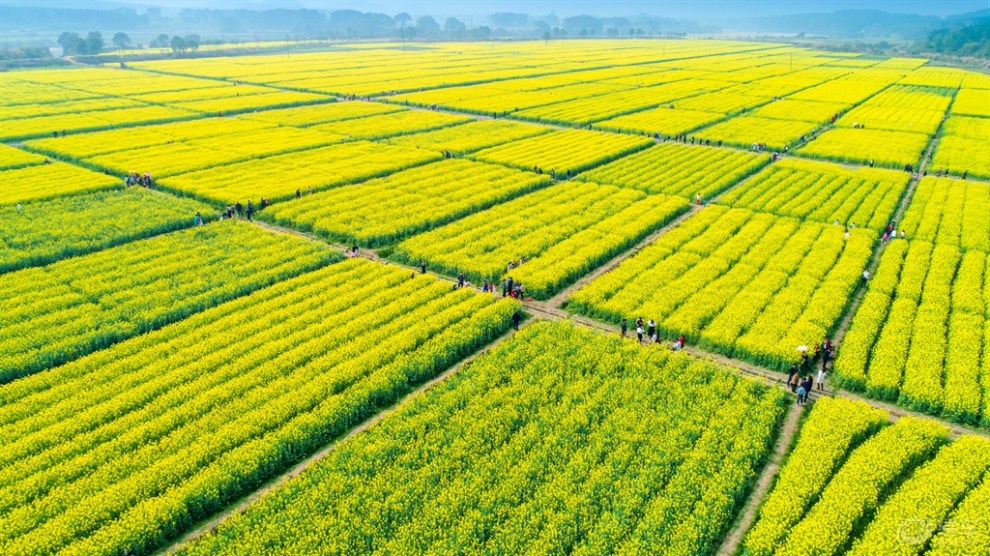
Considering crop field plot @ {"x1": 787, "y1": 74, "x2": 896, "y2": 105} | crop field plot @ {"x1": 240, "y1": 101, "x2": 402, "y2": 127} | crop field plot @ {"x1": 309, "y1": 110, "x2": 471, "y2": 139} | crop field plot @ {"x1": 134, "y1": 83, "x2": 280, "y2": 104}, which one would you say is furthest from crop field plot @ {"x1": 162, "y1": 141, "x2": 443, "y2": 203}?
crop field plot @ {"x1": 787, "y1": 74, "x2": 896, "y2": 105}

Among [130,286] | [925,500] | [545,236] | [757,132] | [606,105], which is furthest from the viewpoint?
[606,105]

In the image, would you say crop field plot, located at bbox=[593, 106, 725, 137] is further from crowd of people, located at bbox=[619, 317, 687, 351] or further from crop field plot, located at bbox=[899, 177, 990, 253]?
crowd of people, located at bbox=[619, 317, 687, 351]

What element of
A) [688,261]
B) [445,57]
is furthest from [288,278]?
[445,57]

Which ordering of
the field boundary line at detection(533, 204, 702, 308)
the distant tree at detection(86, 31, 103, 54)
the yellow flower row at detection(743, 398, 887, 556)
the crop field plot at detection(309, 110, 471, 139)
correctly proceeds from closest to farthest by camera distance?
the yellow flower row at detection(743, 398, 887, 556) < the field boundary line at detection(533, 204, 702, 308) < the crop field plot at detection(309, 110, 471, 139) < the distant tree at detection(86, 31, 103, 54)

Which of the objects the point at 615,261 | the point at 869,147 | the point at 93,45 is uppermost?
the point at 93,45

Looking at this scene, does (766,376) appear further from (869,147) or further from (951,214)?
(869,147)

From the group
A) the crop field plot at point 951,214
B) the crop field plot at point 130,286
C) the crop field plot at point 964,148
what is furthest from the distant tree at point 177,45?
the crop field plot at point 951,214

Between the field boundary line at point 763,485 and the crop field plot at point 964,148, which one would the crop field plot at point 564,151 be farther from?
the field boundary line at point 763,485

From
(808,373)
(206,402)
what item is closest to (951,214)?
(808,373)
